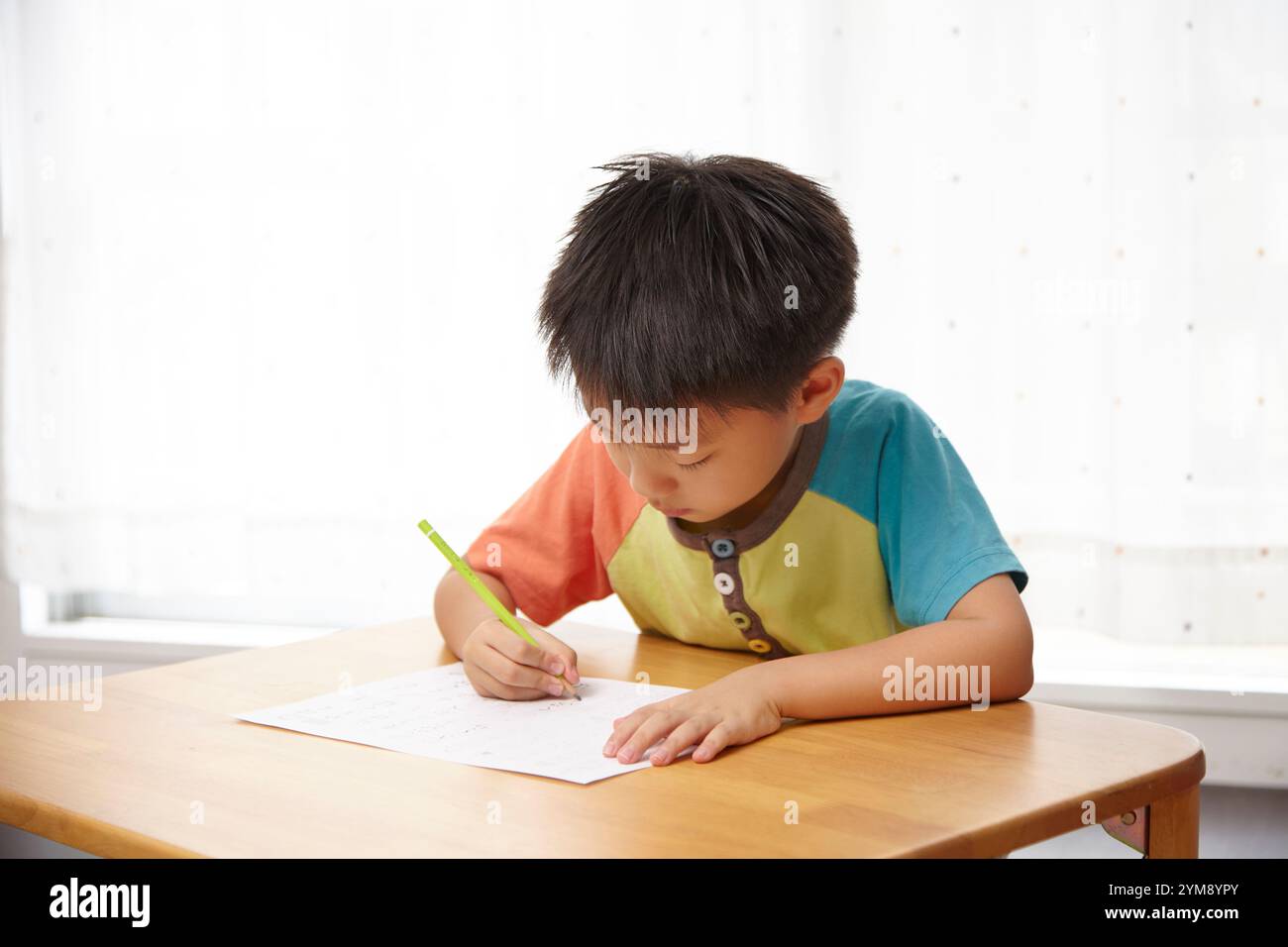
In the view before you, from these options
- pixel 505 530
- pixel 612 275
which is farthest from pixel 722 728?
pixel 505 530

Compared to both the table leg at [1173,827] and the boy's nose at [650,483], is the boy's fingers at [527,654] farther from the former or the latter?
the table leg at [1173,827]

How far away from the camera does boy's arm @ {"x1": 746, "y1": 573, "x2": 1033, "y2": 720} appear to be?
86 centimetres

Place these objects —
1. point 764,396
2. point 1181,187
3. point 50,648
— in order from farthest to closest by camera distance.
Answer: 1. point 50,648
2. point 1181,187
3. point 764,396

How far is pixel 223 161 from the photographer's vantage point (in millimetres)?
2049

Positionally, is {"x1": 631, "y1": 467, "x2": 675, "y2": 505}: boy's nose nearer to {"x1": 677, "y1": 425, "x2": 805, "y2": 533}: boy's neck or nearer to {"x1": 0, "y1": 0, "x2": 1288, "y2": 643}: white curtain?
{"x1": 677, "y1": 425, "x2": 805, "y2": 533}: boy's neck

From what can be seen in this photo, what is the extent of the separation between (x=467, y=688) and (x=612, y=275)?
340 mm

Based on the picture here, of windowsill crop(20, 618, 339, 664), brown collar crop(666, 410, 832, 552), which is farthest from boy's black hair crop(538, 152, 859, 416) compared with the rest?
windowsill crop(20, 618, 339, 664)

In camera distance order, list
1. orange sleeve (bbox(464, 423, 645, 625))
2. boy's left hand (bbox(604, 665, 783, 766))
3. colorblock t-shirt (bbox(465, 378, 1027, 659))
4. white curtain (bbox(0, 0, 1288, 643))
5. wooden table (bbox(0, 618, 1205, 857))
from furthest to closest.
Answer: white curtain (bbox(0, 0, 1288, 643)) < orange sleeve (bbox(464, 423, 645, 625)) < colorblock t-shirt (bbox(465, 378, 1027, 659)) < boy's left hand (bbox(604, 665, 783, 766)) < wooden table (bbox(0, 618, 1205, 857))

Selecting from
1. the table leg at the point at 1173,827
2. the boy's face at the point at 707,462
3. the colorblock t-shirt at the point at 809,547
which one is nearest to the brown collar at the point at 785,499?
the colorblock t-shirt at the point at 809,547

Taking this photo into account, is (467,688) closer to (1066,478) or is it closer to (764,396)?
(764,396)

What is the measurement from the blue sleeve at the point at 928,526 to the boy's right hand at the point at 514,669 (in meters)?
0.28

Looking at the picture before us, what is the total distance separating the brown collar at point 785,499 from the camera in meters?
1.07
